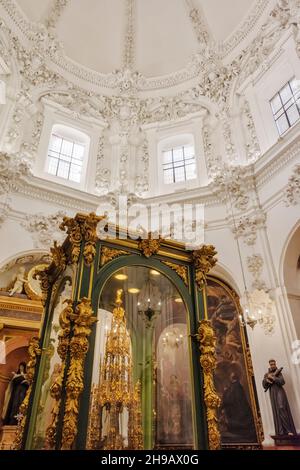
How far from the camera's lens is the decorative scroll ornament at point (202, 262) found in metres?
4.63

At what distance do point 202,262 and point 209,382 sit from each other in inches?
61.4

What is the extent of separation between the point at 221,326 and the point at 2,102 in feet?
34.2

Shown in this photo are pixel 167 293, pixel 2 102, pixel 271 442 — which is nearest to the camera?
pixel 167 293

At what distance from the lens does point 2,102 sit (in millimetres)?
11797

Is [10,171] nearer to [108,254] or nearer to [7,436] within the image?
[108,254]

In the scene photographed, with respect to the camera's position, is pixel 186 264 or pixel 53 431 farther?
pixel 186 264

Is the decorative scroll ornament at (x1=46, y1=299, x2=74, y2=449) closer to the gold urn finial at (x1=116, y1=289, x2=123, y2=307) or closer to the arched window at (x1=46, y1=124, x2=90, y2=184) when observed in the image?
the gold urn finial at (x1=116, y1=289, x2=123, y2=307)

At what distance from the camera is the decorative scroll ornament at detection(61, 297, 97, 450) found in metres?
3.05

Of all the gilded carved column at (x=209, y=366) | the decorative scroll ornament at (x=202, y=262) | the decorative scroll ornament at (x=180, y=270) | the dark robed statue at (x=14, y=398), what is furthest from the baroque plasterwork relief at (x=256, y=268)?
the dark robed statue at (x=14, y=398)

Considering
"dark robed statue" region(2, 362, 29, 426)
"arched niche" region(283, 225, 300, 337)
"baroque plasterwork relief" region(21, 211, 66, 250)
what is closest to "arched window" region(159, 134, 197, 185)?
"baroque plasterwork relief" region(21, 211, 66, 250)

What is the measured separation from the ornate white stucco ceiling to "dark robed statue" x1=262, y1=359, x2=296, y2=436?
13.0 meters

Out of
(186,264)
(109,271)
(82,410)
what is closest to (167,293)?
(186,264)

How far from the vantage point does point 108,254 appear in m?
4.24

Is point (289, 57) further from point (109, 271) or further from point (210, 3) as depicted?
point (109, 271)
